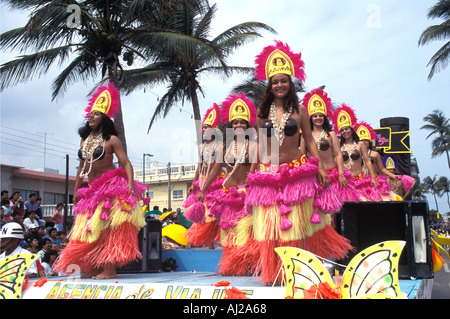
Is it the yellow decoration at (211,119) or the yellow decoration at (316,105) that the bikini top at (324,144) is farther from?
the yellow decoration at (211,119)

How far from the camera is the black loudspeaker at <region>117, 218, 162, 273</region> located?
4.78 m

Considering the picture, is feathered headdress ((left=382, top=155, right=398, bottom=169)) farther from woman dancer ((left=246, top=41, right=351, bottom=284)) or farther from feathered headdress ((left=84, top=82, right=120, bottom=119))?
feathered headdress ((left=84, top=82, right=120, bottom=119))

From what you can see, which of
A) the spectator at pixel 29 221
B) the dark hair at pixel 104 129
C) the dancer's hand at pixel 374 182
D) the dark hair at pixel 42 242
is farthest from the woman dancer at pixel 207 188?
the spectator at pixel 29 221

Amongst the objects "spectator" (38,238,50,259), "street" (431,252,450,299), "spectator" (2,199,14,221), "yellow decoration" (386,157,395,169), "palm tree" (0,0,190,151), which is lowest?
"street" (431,252,450,299)

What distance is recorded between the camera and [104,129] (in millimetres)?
4559

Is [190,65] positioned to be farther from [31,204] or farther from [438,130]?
[438,130]

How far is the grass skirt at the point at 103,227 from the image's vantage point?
4137mm

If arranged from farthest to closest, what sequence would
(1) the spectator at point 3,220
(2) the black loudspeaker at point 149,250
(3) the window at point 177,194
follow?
(3) the window at point 177,194
(1) the spectator at point 3,220
(2) the black loudspeaker at point 149,250

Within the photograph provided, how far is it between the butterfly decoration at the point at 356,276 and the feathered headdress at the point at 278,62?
6.04ft

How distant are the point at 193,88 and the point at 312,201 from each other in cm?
1237

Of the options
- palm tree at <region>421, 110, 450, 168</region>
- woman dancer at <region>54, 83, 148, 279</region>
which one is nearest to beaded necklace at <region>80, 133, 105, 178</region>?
woman dancer at <region>54, 83, 148, 279</region>

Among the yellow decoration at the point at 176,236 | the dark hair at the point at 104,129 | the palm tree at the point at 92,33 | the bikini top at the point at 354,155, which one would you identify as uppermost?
the palm tree at the point at 92,33

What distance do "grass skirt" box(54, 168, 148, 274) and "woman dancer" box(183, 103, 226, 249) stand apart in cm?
85
